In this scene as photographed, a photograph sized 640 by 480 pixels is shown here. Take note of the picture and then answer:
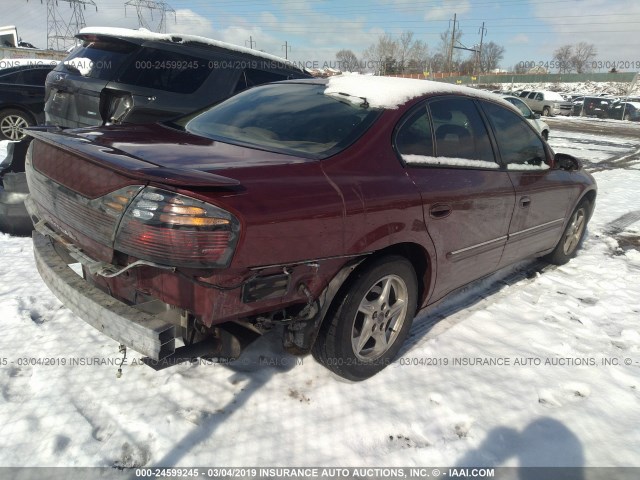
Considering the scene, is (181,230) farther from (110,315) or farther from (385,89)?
(385,89)

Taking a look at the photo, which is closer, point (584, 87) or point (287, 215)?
point (287, 215)

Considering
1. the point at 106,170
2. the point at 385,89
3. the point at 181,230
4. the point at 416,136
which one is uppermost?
the point at 385,89

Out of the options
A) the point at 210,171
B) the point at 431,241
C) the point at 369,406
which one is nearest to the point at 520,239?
the point at 431,241

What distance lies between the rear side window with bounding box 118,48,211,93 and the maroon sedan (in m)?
2.08

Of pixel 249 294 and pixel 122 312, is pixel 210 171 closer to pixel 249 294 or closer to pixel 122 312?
pixel 249 294

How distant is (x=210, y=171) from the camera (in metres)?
1.92

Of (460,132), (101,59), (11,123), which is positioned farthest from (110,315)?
(11,123)

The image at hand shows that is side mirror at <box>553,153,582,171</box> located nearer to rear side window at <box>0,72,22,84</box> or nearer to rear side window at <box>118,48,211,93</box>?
rear side window at <box>118,48,211,93</box>

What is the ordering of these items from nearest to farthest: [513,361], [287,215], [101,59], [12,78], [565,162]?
[287,215] → [513,361] → [565,162] → [101,59] → [12,78]

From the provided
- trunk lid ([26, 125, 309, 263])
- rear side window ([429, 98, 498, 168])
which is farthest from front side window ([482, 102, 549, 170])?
trunk lid ([26, 125, 309, 263])

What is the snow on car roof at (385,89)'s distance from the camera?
270cm

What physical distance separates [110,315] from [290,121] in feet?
4.80

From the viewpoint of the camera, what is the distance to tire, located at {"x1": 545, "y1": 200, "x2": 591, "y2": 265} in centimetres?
451

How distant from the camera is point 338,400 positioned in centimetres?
250
